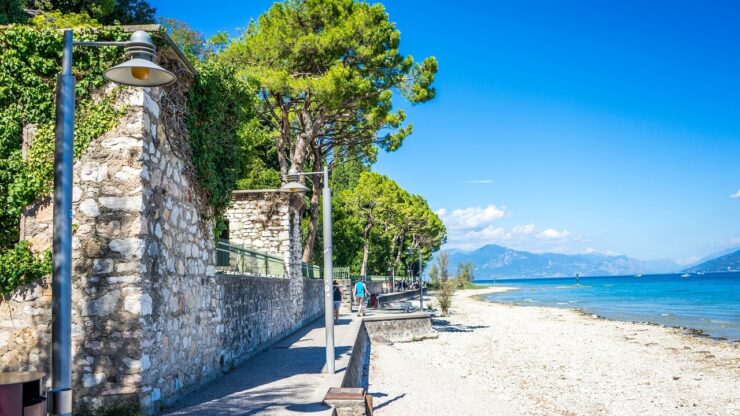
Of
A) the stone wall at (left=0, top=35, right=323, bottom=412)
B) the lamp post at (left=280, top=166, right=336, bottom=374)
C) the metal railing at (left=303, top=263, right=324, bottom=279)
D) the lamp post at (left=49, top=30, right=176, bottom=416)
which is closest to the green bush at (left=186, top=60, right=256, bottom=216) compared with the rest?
the lamp post at (left=280, top=166, right=336, bottom=374)

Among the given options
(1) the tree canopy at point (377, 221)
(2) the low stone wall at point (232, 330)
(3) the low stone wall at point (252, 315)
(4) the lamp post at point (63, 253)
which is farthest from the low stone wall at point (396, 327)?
(1) the tree canopy at point (377, 221)

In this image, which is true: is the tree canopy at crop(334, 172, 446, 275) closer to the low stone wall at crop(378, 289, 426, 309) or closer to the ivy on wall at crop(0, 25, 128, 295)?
the low stone wall at crop(378, 289, 426, 309)

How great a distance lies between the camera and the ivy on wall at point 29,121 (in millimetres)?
6160

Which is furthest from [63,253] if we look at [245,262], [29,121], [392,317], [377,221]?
[377,221]

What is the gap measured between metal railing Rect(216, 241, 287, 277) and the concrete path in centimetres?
177

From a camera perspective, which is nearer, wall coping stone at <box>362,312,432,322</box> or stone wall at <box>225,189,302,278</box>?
stone wall at <box>225,189,302,278</box>

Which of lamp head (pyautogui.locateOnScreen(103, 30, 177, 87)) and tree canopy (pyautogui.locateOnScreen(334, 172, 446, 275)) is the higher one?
tree canopy (pyautogui.locateOnScreen(334, 172, 446, 275))

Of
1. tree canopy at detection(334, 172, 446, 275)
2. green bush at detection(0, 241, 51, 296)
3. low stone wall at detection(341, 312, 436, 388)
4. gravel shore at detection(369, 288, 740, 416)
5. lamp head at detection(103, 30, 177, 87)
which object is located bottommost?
gravel shore at detection(369, 288, 740, 416)

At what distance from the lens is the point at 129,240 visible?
20.2ft

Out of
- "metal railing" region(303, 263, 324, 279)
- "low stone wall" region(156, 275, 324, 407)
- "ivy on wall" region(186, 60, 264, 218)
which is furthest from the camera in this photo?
"metal railing" region(303, 263, 324, 279)

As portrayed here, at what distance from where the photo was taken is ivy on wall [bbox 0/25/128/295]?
6.16 metres

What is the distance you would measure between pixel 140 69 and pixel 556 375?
14.8m

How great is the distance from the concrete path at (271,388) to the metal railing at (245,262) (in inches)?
69.7

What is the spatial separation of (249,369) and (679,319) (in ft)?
114
